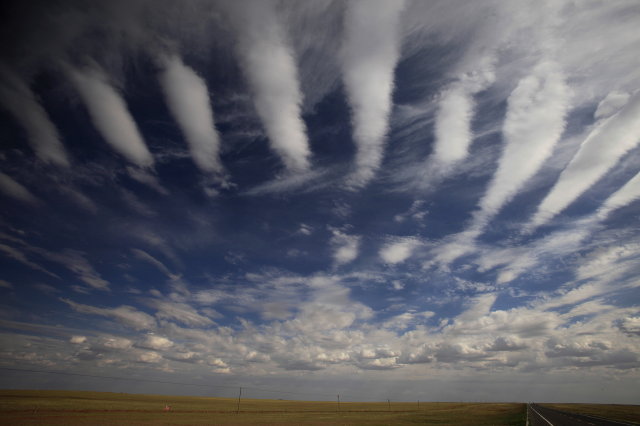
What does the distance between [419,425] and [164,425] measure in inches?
2162

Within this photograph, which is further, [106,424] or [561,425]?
[561,425]

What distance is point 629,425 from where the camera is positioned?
6644cm

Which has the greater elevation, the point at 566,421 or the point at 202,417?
the point at 566,421

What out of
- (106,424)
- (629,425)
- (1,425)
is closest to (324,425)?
(106,424)

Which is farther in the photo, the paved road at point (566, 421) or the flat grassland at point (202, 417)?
the paved road at point (566, 421)

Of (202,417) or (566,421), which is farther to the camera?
(202,417)

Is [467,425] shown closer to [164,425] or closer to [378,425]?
[378,425]

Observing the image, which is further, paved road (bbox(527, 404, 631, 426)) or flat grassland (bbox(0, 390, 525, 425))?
paved road (bbox(527, 404, 631, 426))

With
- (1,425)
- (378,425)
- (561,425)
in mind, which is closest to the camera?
(1,425)

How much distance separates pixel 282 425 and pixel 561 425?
198 ft

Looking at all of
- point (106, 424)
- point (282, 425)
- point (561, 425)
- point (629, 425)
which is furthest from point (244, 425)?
point (629, 425)

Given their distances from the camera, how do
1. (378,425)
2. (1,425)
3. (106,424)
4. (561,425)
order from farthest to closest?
(378,425) → (561,425) → (106,424) → (1,425)

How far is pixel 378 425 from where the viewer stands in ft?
228

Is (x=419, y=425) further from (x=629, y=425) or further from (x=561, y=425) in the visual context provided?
(x=629, y=425)
